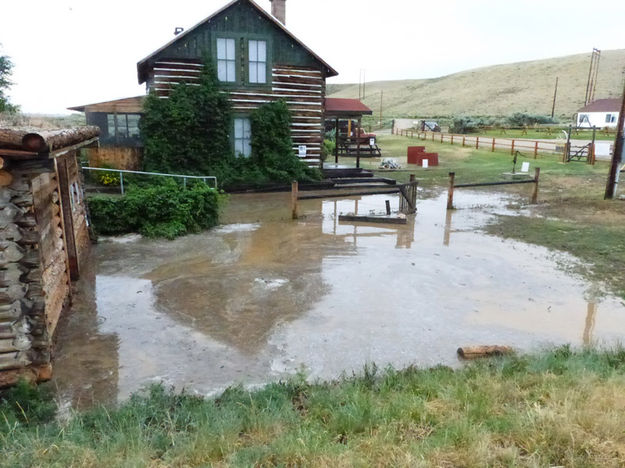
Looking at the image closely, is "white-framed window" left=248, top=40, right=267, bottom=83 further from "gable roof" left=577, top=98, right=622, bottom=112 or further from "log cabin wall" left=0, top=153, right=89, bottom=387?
"gable roof" left=577, top=98, right=622, bottom=112

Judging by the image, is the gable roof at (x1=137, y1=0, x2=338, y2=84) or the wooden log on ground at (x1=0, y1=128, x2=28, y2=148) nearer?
the wooden log on ground at (x1=0, y1=128, x2=28, y2=148)

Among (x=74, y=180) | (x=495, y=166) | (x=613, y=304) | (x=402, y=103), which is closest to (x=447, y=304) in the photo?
(x=613, y=304)

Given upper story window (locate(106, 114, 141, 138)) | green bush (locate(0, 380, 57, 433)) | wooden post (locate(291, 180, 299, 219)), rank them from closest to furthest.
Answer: green bush (locate(0, 380, 57, 433))
wooden post (locate(291, 180, 299, 219))
upper story window (locate(106, 114, 141, 138))

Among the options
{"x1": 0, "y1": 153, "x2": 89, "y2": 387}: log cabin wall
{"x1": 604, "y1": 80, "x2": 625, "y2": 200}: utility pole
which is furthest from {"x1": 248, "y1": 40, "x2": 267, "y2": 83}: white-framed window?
{"x1": 0, "y1": 153, "x2": 89, "y2": 387}: log cabin wall

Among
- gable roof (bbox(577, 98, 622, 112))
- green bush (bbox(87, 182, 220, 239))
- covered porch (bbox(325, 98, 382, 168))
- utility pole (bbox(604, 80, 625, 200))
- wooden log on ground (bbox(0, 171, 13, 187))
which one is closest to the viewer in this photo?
wooden log on ground (bbox(0, 171, 13, 187))

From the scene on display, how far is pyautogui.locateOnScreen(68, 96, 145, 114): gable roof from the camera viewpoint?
16922 millimetres

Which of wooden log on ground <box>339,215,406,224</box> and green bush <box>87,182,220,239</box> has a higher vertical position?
green bush <box>87,182,220,239</box>

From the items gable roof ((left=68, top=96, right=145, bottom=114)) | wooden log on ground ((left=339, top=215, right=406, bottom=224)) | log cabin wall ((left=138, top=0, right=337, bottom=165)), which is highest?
log cabin wall ((left=138, top=0, right=337, bottom=165))

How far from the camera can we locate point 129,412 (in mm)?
4367

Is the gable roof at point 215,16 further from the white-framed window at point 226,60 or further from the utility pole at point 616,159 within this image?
the utility pole at point 616,159

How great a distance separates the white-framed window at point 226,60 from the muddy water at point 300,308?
8528 mm

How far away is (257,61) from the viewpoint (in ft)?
61.4

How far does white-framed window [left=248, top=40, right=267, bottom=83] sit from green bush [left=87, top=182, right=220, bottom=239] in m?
7.94

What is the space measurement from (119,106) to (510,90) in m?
94.8
